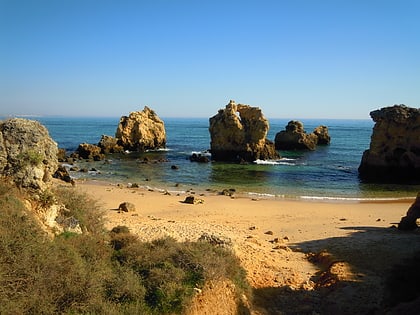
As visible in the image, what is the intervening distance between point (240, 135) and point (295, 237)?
36.8m

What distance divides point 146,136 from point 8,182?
57508 millimetres

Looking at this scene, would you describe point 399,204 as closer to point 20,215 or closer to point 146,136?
point 20,215

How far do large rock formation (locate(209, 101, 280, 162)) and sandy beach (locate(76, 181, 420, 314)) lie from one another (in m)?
24.3

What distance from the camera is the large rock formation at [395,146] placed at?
4262 centimetres

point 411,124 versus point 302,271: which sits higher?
point 411,124

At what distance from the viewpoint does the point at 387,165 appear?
4441 centimetres

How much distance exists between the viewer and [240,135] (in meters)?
55.0

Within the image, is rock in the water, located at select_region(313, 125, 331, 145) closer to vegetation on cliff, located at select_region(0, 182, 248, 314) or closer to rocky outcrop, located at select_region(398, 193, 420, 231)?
rocky outcrop, located at select_region(398, 193, 420, 231)

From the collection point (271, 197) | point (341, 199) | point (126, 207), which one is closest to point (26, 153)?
point (126, 207)

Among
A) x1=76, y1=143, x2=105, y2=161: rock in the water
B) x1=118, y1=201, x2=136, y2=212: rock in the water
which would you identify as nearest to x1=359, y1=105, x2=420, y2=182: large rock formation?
x1=118, y1=201, x2=136, y2=212: rock in the water

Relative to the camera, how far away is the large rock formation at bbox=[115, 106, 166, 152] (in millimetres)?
65319

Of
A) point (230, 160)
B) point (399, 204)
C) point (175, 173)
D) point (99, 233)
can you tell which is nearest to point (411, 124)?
point (399, 204)

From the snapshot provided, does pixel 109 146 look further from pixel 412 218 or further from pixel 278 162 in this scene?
pixel 412 218

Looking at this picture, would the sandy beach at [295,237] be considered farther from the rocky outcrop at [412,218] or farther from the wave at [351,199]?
the wave at [351,199]
